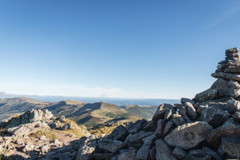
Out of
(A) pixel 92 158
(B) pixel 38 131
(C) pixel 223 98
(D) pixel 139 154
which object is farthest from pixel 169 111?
(B) pixel 38 131

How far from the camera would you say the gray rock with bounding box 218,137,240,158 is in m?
9.99

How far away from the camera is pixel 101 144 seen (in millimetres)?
18172

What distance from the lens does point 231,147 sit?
10211 millimetres

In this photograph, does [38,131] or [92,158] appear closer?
[92,158]

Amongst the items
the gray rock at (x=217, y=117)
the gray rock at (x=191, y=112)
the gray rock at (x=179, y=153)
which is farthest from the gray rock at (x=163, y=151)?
the gray rock at (x=191, y=112)

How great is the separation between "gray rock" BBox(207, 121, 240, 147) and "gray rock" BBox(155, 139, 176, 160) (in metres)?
3.55

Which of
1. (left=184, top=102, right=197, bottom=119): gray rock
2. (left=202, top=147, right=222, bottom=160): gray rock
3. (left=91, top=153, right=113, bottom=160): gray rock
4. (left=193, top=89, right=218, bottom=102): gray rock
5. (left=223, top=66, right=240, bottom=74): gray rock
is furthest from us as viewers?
(left=223, top=66, right=240, bottom=74): gray rock

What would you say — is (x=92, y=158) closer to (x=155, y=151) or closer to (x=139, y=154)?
(x=139, y=154)

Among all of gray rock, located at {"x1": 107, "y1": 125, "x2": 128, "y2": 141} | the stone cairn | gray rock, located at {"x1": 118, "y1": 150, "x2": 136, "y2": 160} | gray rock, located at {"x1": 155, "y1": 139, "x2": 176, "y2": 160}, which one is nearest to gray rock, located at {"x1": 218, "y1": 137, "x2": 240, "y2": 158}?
the stone cairn

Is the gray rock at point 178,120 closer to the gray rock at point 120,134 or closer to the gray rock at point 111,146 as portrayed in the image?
the gray rock at point 111,146

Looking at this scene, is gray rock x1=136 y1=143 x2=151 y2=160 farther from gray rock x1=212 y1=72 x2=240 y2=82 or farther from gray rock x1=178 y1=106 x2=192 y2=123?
gray rock x1=212 y1=72 x2=240 y2=82

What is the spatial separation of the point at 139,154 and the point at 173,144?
3.49 metres

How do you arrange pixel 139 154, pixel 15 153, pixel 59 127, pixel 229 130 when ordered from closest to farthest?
pixel 229 130
pixel 139 154
pixel 15 153
pixel 59 127

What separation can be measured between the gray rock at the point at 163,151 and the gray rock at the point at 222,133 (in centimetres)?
355
